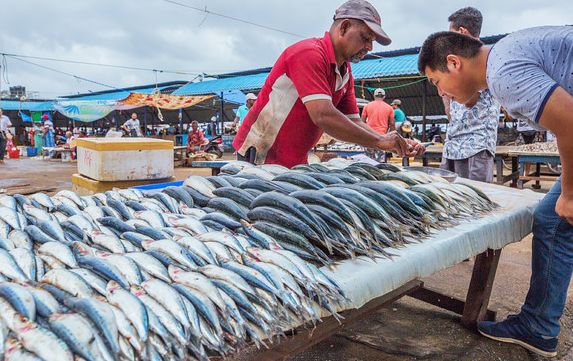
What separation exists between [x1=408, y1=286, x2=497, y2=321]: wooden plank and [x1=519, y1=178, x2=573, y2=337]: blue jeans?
55 centimetres

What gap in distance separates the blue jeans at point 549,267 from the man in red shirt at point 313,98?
3.44 feet

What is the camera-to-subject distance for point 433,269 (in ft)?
6.89

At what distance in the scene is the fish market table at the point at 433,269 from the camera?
173 cm

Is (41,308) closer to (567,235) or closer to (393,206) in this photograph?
(393,206)

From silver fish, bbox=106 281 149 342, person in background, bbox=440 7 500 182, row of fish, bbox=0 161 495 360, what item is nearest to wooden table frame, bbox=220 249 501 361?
row of fish, bbox=0 161 495 360

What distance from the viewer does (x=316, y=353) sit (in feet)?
10.0

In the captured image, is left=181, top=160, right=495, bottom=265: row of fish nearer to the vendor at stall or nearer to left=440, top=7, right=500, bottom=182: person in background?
the vendor at stall

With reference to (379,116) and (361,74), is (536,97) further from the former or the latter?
(361,74)

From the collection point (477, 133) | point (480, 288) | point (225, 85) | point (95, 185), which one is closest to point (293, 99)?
point (480, 288)

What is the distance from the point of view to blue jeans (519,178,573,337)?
2.65 metres

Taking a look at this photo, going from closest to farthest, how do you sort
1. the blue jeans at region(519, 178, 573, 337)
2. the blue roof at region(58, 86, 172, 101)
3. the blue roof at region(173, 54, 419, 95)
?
the blue jeans at region(519, 178, 573, 337)
the blue roof at region(173, 54, 419, 95)
the blue roof at region(58, 86, 172, 101)

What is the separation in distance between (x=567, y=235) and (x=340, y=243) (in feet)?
5.43

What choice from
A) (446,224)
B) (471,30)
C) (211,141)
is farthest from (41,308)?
(211,141)

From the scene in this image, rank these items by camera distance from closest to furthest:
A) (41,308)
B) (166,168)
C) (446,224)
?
(41,308) → (446,224) → (166,168)
